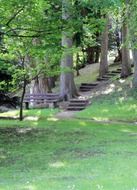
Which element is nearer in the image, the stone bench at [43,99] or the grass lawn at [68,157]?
the grass lawn at [68,157]

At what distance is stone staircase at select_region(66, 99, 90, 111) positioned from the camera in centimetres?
2661

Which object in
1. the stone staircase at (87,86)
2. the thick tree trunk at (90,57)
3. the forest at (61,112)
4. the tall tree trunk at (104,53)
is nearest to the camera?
the forest at (61,112)

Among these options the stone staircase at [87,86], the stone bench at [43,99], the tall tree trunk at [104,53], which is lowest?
the stone bench at [43,99]

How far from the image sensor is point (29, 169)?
9.95m

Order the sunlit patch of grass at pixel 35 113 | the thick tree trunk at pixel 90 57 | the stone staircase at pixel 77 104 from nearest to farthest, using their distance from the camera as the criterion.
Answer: the sunlit patch of grass at pixel 35 113, the stone staircase at pixel 77 104, the thick tree trunk at pixel 90 57

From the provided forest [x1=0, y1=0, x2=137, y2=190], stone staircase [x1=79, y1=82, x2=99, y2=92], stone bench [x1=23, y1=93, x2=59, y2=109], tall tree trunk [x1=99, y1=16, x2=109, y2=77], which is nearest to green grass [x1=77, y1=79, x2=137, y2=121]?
forest [x1=0, y1=0, x2=137, y2=190]

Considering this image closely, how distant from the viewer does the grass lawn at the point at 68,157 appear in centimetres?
806

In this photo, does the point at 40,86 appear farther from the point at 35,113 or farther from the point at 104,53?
the point at 35,113

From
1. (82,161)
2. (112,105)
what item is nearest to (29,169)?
(82,161)

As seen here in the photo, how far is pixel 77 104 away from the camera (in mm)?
27266

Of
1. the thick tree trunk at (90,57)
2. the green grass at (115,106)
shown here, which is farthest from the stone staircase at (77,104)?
the thick tree trunk at (90,57)

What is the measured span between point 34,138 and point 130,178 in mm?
7217

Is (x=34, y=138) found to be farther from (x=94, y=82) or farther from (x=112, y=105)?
(x=94, y=82)

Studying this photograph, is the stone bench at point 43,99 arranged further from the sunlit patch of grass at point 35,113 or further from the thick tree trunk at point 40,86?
the thick tree trunk at point 40,86
